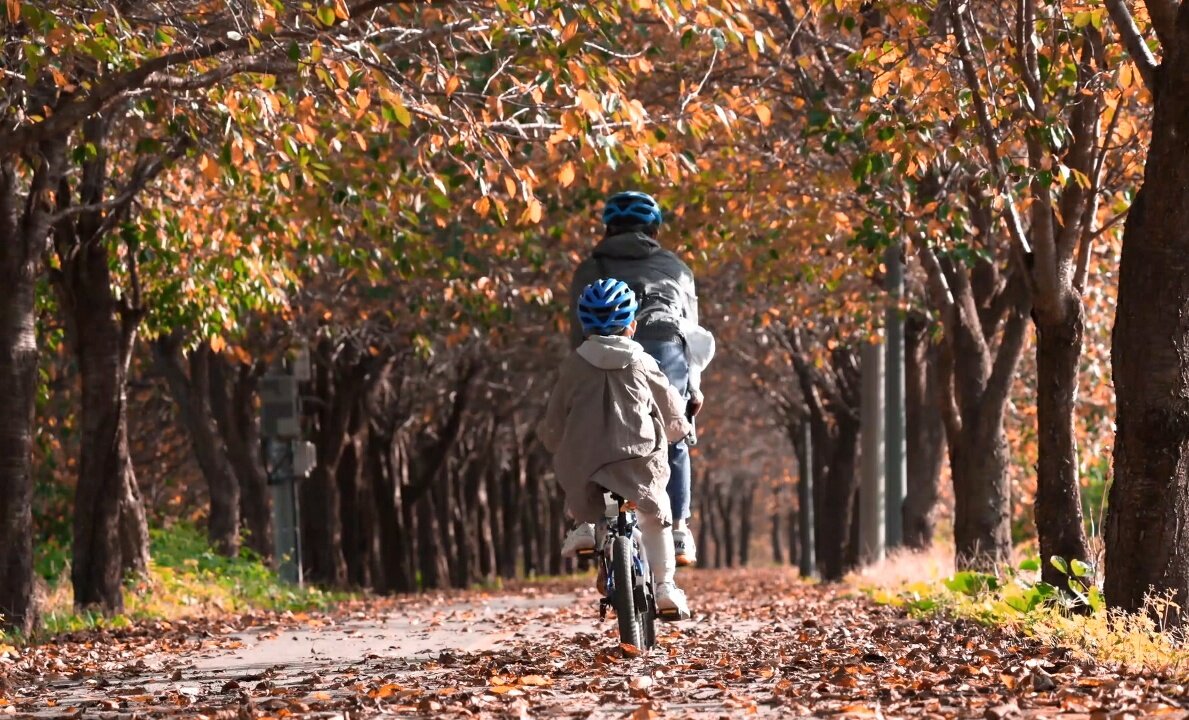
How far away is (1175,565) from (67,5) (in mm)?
7065

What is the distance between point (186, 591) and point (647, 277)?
32.5 ft

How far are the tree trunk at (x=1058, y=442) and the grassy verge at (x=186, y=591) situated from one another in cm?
687

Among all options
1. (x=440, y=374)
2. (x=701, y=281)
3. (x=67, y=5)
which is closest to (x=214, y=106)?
(x=67, y=5)

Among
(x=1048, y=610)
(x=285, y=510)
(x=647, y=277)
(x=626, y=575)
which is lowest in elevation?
(x=1048, y=610)

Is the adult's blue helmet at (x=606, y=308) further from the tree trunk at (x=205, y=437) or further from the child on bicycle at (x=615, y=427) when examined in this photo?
the tree trunk at (x=205, y=437)

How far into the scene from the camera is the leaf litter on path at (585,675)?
6.96 m

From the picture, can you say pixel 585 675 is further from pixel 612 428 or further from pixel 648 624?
pixel 612 428

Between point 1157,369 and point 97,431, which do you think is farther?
point 97,431

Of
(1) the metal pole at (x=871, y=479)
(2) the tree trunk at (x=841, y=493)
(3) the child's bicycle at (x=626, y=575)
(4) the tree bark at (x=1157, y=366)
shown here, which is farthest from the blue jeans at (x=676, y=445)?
(2) the tree trunk at (x=841, y=493)

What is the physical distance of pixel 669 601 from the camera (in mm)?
8930

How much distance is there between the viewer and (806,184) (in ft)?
61.0

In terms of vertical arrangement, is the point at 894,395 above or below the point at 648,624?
above

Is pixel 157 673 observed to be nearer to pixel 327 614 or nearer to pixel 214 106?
pixel 214 106

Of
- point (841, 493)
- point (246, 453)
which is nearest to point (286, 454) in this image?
point (246, 453)
